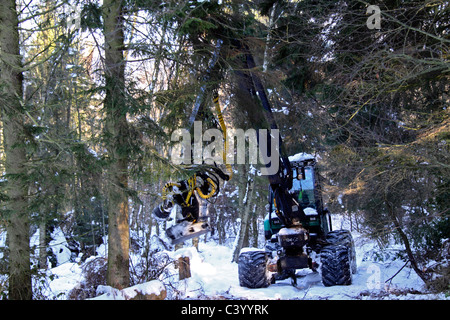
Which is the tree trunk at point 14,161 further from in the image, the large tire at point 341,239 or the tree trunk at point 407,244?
the tree trunk at point 407,244

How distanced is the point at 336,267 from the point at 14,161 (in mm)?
6811

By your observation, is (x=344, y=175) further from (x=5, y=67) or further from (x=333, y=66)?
(x=5, y=67)

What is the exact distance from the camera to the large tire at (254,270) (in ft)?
30.1

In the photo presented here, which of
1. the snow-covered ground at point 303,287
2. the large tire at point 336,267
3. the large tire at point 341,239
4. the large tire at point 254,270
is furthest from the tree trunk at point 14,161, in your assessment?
the large tire at point 341,239

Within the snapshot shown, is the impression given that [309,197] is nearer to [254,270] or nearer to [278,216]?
[278,216]

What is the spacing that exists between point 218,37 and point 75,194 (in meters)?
3.99

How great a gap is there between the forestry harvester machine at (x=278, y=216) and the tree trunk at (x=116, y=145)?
0.97 meters

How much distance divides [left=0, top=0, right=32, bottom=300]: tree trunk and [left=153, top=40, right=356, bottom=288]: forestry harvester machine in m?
2.58

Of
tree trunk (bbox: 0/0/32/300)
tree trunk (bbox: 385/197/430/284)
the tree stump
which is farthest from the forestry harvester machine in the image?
tree trunk (bbox: 0/0/32/300)

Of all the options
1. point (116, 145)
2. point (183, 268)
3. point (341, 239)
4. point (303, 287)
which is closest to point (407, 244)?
point (341, 239)

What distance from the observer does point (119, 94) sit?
6.93 meters

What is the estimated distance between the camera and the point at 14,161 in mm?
7195
